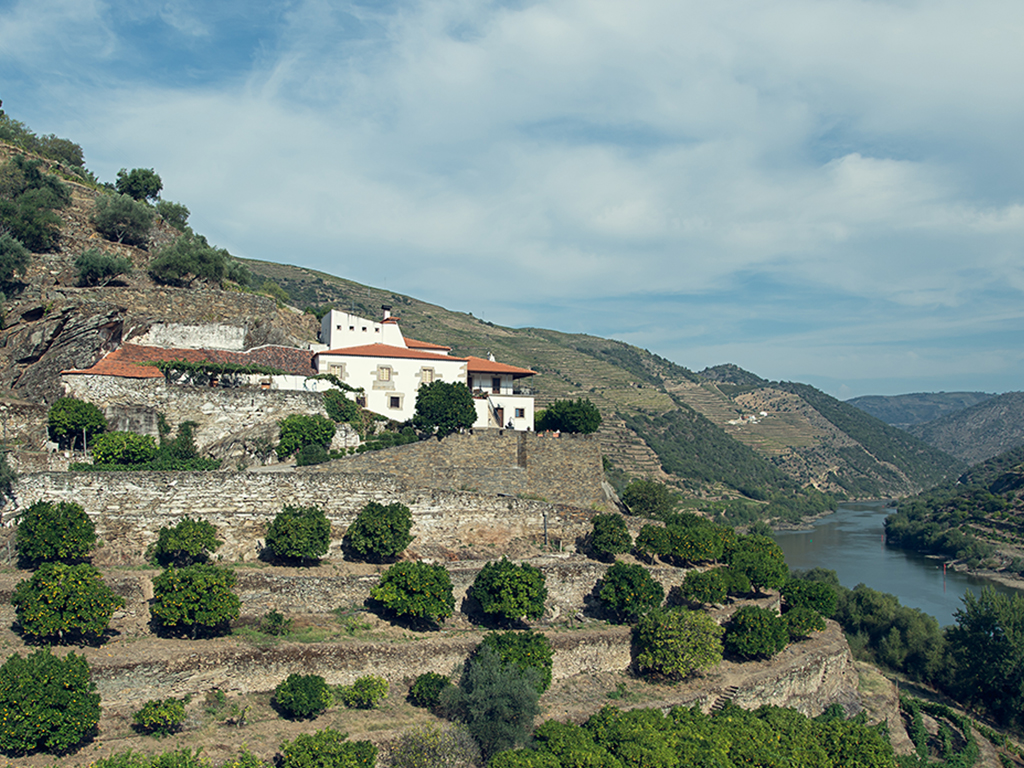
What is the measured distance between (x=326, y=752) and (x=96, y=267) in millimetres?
26776

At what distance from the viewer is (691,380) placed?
577ft

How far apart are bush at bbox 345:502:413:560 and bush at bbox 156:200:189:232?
3087cm

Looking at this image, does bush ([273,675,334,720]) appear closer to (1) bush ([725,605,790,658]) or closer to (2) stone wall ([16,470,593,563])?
(2) stone wall ([16,470,593,563])

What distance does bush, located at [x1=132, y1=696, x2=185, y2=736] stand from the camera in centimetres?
1462

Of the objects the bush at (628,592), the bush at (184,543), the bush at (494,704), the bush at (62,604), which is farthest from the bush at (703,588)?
the bush at (62,604)

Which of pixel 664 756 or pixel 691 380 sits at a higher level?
pixel 691 380

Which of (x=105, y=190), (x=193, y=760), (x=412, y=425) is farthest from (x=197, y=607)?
(x=105, y=190)

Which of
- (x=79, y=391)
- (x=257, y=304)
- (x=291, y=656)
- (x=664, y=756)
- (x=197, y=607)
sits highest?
(x=257, y=304)

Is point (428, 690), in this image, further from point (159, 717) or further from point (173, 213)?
point (173, 213)

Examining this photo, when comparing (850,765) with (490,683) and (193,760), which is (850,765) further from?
(193,760)

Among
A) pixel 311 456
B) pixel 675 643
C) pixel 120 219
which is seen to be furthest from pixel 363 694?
pixel 120 219

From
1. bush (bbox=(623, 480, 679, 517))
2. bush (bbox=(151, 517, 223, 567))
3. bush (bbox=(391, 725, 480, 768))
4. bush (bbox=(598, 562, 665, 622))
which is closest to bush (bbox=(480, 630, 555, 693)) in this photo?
bush (bbox=(391, 725, 480, 768))

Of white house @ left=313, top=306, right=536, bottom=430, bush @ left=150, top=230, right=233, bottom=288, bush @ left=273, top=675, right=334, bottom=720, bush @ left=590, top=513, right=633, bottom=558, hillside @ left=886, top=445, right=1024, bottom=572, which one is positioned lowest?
Answer: hillside @ left=886, top=445, right=1024, bottom=572

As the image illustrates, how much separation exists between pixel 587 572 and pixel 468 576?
437cm
